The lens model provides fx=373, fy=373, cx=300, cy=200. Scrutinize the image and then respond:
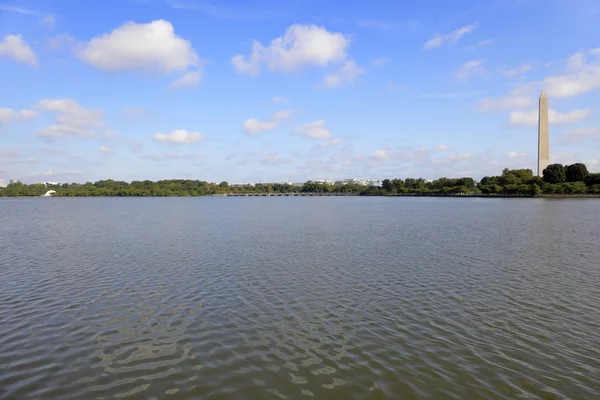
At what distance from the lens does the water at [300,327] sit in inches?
298

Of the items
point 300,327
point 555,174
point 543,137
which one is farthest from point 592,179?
point 300,327

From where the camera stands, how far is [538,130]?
130m

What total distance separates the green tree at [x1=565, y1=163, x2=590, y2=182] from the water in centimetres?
13586

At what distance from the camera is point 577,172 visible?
5123 inches

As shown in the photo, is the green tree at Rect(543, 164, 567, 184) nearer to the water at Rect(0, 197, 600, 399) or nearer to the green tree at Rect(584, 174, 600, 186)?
the green tree at Rect(584, 174, 600, 186)

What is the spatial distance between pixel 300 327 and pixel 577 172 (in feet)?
507

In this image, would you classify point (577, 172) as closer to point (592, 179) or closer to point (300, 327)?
point (592, 179)

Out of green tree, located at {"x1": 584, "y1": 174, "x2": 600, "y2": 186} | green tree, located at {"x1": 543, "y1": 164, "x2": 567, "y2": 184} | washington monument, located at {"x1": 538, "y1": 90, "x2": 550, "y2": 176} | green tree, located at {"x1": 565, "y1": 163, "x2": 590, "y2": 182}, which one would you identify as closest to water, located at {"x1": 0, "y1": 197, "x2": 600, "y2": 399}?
washington monument, located at {"x1": 538, "y1": 90, "x2": 550, "y2": 176}

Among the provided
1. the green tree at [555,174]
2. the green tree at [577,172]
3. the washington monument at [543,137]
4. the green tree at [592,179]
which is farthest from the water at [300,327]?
the green tree at [577,172]

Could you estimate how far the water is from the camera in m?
7.56

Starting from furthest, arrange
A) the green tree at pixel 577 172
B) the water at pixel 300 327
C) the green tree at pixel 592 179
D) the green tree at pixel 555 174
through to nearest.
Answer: the green tree at pixel 577 172 < the green tree at pixel 555 174 < the green tree at pixel 592 179 < the water at pixel 300 327

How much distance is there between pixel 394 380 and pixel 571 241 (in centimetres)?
2712

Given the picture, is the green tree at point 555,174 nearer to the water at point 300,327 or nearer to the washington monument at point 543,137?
the washington monument at point 543,137

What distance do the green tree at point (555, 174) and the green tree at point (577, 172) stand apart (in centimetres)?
259
